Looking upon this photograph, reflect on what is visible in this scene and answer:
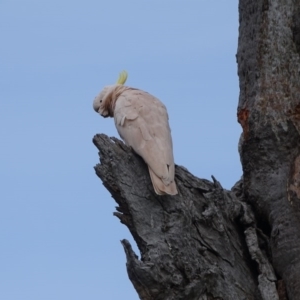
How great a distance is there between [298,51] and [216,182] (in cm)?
92

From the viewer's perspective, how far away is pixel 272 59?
524 centimetres

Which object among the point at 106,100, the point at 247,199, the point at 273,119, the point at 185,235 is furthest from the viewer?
the point at 106,100

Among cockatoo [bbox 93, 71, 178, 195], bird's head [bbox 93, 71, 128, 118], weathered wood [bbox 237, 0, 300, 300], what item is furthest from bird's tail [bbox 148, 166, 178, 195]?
bird's head [bbox 93, 71, 128, 118]

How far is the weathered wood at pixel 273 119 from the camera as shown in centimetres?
509

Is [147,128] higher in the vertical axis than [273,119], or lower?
higher

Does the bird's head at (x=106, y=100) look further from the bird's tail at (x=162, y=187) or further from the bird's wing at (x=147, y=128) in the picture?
the bird's tail at (x=162, y=187)

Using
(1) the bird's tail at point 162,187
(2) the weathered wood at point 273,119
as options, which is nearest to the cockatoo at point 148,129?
(1) the bird's tail at point 162,187

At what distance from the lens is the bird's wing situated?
5.28 meters

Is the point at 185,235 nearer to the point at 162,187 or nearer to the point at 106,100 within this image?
the point at 162,187

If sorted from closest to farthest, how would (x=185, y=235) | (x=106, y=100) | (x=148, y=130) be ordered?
(x=185, y=235)
(x=148, y=130)
(x=106, y=100)

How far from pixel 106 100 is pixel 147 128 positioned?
0.68 metres

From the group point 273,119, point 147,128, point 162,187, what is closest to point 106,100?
point 147,128

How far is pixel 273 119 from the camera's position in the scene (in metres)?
5.16

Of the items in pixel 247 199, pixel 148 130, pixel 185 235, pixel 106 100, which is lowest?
pixel 185 235
